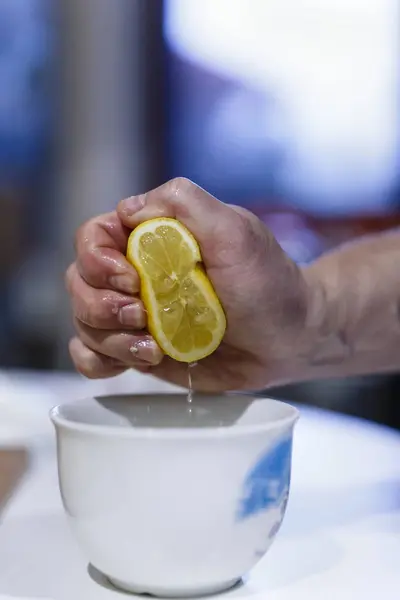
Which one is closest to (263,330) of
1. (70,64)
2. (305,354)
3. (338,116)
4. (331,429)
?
(305,354)

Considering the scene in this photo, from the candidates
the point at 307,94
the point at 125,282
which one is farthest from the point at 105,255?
the point at 307,94

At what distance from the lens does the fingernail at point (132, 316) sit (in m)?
0.64

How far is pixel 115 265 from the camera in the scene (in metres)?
0.64

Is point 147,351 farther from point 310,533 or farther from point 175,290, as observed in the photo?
point 310,533

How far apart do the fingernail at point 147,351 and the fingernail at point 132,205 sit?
105 millimetres

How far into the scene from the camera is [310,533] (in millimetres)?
581

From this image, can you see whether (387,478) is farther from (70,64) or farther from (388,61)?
(70,64)

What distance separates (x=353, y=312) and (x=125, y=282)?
1.01 feet

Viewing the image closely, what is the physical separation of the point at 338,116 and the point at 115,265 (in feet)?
6.02

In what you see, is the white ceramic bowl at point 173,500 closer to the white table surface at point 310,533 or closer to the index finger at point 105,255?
the white table surface at point 310,533

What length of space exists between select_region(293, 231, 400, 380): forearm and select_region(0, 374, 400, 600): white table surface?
3.1 inches

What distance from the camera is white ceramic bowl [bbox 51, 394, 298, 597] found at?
467mm

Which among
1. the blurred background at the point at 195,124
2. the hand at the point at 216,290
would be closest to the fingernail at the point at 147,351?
the hand at the point at 216,290

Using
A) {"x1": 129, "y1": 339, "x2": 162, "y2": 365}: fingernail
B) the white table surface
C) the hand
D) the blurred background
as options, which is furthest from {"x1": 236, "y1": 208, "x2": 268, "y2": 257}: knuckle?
the blurred background
